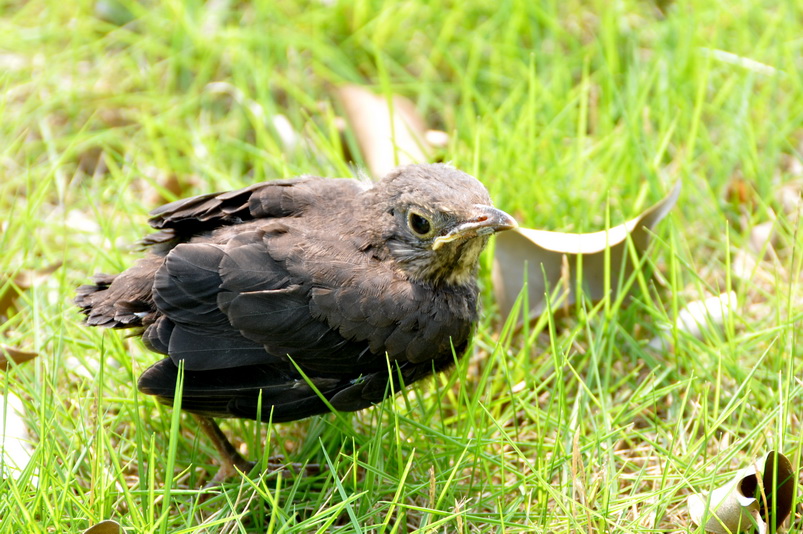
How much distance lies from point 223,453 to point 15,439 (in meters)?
0.79

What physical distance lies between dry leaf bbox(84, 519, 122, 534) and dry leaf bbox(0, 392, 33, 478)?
1.28ft

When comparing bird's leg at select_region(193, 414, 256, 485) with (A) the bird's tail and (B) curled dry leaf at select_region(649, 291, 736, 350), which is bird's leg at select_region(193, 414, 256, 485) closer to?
(A) the bird's tail

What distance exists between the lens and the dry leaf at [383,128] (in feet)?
15.2

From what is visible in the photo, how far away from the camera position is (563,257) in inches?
153

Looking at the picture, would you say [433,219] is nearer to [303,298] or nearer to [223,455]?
[303,298]

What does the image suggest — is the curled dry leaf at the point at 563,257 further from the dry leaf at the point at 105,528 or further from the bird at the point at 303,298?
the dry leaf at the point at 105,528

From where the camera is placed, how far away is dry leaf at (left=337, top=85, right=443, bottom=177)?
463cm

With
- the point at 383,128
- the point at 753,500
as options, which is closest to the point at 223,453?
the point at 753,500

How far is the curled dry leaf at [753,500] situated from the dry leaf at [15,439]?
95.4 inches

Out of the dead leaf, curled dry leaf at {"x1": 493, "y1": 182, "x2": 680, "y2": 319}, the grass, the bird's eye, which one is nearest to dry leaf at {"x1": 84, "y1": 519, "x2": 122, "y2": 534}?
the grass

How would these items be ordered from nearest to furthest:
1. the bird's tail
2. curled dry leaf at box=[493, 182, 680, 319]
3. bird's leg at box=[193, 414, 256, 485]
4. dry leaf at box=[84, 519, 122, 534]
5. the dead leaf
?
1. dry leaf at box=[84, 519, 122, 534]
2. the bird's tail
3. bird's leg at box=[193, 414, 256, 485]
4. the dead leaf
5. curled dry leaf at box=[493, 182, 680, 319]

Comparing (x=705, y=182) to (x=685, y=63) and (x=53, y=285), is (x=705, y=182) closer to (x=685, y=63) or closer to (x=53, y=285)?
(x=685, y=63)

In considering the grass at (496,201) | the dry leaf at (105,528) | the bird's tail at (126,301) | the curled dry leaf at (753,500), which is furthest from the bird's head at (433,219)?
the dry leaf at (105,528)

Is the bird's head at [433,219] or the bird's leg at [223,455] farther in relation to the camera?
the bird's leg at [223,455]
